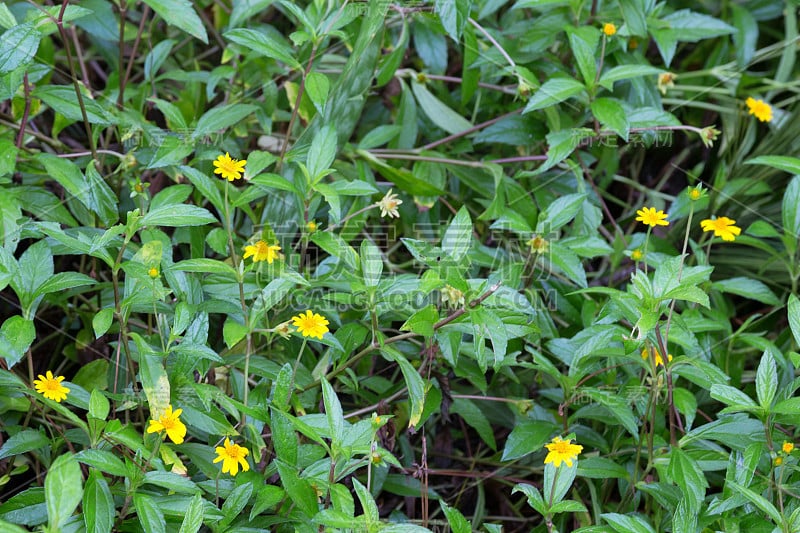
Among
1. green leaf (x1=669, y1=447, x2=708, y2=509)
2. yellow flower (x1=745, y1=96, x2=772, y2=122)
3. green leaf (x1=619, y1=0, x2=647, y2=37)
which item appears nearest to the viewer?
green leaf (x1=669, y1=447, x2=708, y2=509)

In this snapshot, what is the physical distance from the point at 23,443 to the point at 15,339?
0.46 ft

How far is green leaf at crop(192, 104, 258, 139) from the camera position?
1340mm

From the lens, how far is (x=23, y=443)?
3.49 ft

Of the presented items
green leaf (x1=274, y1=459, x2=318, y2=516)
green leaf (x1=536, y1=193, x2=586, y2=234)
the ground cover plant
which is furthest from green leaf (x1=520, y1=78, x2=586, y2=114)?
green leaf (x1=274, y1=459, x2=318, y2=516)

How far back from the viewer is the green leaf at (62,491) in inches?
32.3

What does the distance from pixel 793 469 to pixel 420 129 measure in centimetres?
93

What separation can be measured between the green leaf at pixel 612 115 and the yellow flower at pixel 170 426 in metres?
0.79

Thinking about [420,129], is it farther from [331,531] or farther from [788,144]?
[331,531]

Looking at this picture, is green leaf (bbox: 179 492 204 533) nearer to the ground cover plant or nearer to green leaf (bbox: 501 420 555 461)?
the ground cover plant

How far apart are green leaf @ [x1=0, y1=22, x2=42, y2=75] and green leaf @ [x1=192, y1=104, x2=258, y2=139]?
273 mm

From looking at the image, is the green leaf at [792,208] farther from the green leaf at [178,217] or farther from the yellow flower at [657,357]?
the green leaf at [178,217]

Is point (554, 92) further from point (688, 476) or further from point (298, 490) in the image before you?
point (298, 490)

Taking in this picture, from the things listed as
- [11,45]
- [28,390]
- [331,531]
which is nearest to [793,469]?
[331,531]

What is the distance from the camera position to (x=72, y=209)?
1361 mm
